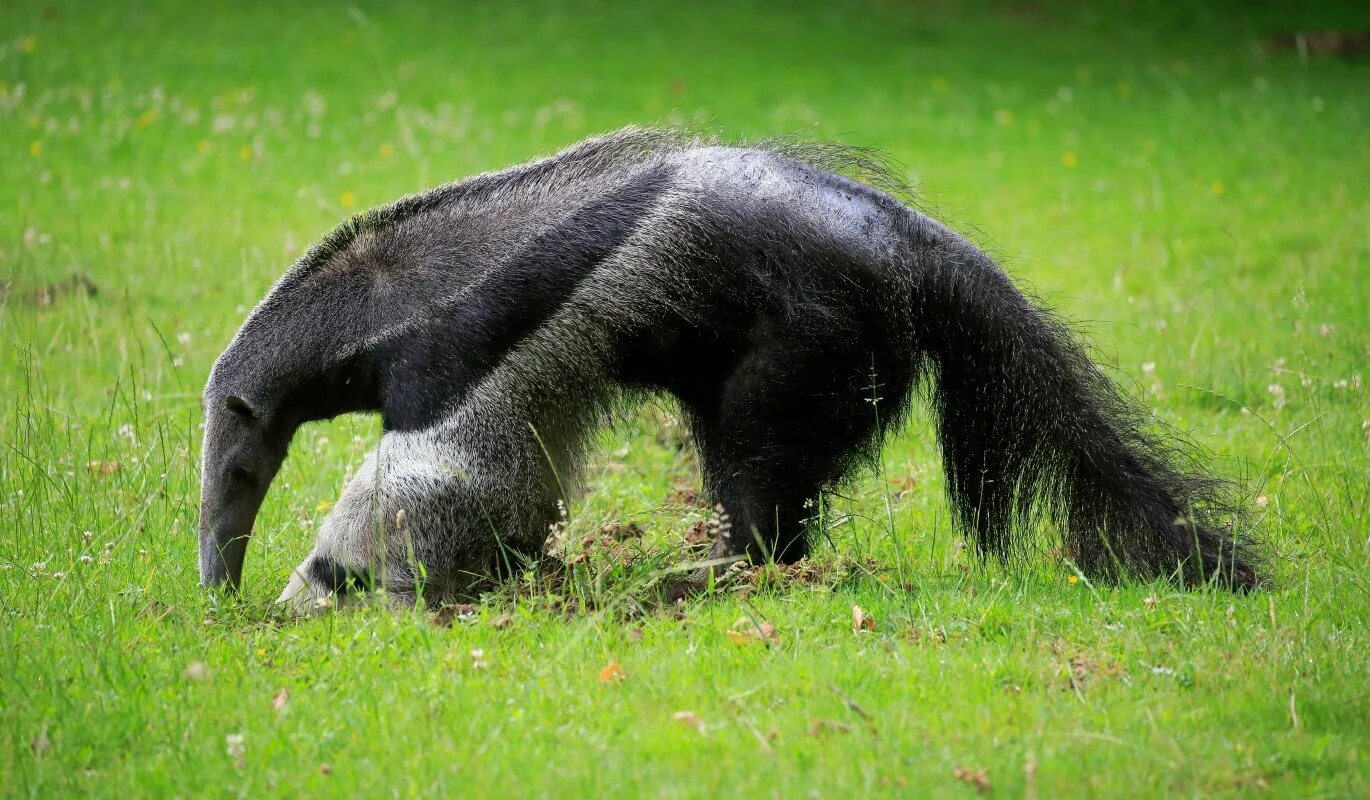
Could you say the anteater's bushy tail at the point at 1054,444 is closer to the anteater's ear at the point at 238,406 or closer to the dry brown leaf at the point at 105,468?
the anteater's ear at the point at 238,406

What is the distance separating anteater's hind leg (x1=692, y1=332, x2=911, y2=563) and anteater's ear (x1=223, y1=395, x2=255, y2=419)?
6.03 ft

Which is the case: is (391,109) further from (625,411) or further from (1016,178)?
(625,411)

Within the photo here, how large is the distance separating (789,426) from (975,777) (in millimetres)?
1861

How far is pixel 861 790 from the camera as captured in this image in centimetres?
350

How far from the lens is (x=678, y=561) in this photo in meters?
5.59

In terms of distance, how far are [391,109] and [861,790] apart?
1373cm

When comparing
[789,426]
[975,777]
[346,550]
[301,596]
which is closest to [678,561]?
[789,426]

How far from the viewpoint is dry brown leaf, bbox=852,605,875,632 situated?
4.70m

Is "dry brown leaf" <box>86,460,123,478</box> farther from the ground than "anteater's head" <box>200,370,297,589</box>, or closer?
closer

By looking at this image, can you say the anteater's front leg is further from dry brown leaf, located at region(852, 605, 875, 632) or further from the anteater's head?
dry brown leaf, located at region(852, 605, 875, 632)

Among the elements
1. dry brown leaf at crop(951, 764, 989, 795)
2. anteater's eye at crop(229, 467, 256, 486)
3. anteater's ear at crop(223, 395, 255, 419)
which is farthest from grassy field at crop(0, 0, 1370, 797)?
anteater's ear at crop(223, 395, 255, 419)

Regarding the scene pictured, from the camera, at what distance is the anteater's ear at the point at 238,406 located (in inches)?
205

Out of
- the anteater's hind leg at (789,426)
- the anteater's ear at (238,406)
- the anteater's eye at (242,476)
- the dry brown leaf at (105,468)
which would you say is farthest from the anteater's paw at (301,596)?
the dry brown leaf at (105,468)

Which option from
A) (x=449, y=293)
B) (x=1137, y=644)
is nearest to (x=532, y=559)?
(x=449, y=293)
